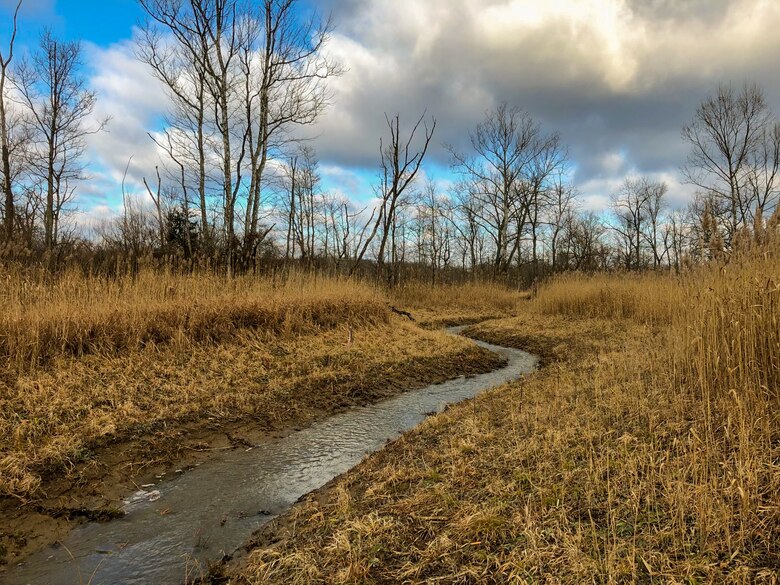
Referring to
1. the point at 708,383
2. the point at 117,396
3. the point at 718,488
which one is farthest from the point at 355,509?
the point at 117,396

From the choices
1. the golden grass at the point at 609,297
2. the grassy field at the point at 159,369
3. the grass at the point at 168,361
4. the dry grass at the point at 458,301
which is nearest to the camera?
the grassy field at the point at 159,369

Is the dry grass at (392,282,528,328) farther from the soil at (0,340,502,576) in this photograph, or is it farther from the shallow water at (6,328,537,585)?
the shallow water at (6,328,537,585)

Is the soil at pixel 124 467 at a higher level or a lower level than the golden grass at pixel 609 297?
lower

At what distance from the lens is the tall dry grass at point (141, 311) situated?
559cm

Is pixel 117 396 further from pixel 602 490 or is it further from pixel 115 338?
pixel 602 490

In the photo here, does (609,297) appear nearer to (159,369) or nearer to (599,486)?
(599,486)

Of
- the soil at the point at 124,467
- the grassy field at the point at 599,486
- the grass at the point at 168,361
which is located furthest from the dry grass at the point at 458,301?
the grassy field at the point at 599,486

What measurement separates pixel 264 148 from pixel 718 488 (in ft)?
51.6

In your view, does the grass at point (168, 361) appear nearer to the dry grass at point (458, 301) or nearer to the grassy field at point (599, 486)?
the grassy field at point (599, 486)

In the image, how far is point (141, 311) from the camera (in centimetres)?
675

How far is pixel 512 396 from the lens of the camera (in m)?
5.63

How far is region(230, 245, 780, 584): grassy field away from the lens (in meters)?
2.08

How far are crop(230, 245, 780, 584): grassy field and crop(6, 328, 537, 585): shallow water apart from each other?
374 millimetres

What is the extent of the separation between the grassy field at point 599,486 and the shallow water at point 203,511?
1.23 feet
